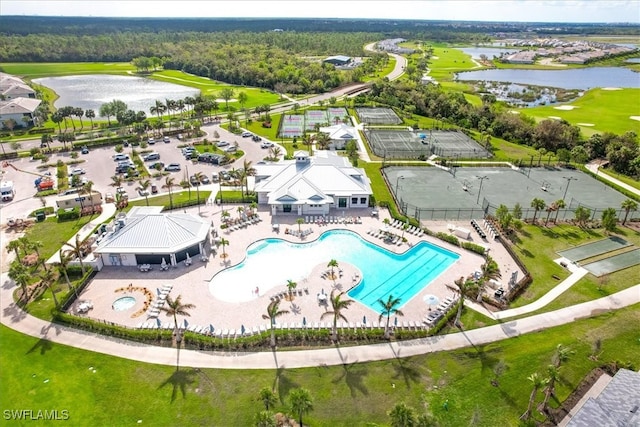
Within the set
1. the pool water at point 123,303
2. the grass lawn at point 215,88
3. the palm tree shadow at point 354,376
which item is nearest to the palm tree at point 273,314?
the palm tree shadow at point 354,376

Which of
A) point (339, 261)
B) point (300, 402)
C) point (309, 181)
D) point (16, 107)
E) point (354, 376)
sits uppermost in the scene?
point (16, 107)

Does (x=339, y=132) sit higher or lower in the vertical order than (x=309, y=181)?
lower

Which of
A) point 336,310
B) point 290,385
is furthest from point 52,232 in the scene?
point 336,310

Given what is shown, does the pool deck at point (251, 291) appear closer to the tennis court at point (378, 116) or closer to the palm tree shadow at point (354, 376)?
the palm tree shadow at point (354, 376)

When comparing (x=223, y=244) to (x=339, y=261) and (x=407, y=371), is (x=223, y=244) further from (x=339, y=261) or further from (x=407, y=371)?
(x=407, y=371)

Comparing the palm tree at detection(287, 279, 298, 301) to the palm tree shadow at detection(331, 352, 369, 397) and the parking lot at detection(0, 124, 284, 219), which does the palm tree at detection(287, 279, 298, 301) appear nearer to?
the palm tree shadow at detection(331, 352, 369, 397)

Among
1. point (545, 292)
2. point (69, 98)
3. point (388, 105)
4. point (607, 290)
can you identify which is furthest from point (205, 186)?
point (69, 98)
